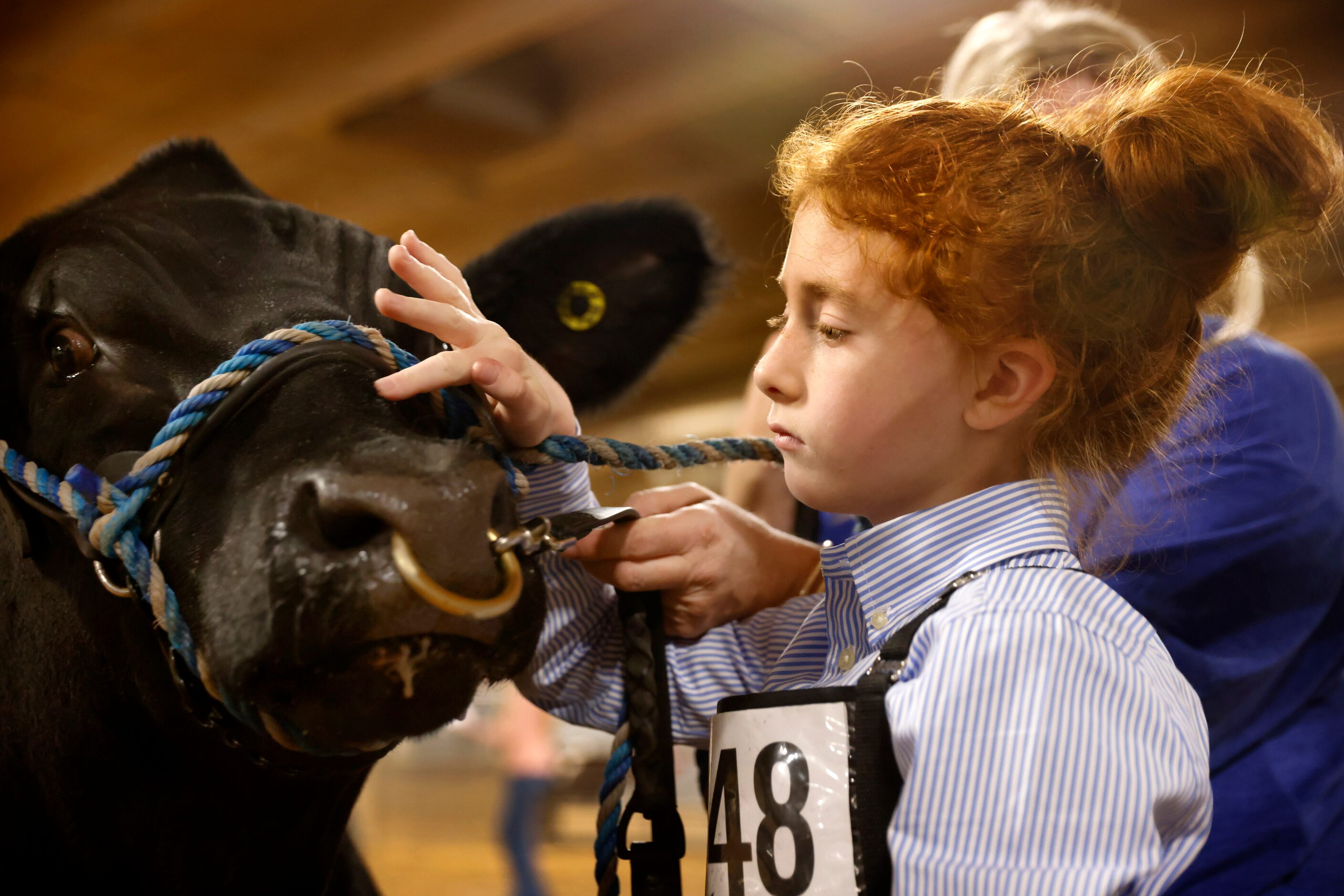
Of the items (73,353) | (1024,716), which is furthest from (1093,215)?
(73,353)

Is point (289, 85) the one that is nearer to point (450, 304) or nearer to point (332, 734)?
point (450, 304)

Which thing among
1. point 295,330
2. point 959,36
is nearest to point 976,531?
A: point 295,330

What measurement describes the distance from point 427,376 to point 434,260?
0.17 meters

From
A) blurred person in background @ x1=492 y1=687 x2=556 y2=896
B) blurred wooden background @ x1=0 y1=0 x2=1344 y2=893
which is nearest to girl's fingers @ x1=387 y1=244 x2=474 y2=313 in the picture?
blurred wooden background @ x1=0 y1=0 x2=1344 y2=893

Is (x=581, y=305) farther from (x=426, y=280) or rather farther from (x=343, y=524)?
(x=343, y=524)

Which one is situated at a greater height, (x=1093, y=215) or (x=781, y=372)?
(x=1093, y=215)

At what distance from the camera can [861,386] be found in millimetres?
921

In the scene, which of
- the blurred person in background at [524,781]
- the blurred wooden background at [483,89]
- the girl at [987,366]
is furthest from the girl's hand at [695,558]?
the blurred person in background at [524,781]

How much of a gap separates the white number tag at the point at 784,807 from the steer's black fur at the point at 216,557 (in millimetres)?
240

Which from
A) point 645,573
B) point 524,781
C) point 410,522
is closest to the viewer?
point 410,522

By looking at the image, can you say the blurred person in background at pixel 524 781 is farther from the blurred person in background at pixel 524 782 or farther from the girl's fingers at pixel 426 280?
the girl's fingers at pixel 426 280

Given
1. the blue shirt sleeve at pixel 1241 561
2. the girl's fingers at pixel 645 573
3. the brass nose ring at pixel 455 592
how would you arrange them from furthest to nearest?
the blue shirt sleeve at pixel 1241 561 < the girl's fingers at pixel 645 573 < the brass nose ring at pixel 455 592

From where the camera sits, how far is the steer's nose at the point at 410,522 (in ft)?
2.33

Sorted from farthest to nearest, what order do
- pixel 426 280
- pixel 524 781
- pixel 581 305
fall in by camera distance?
pixel 524 781 → pixel 581 305 → pixel 426 280
